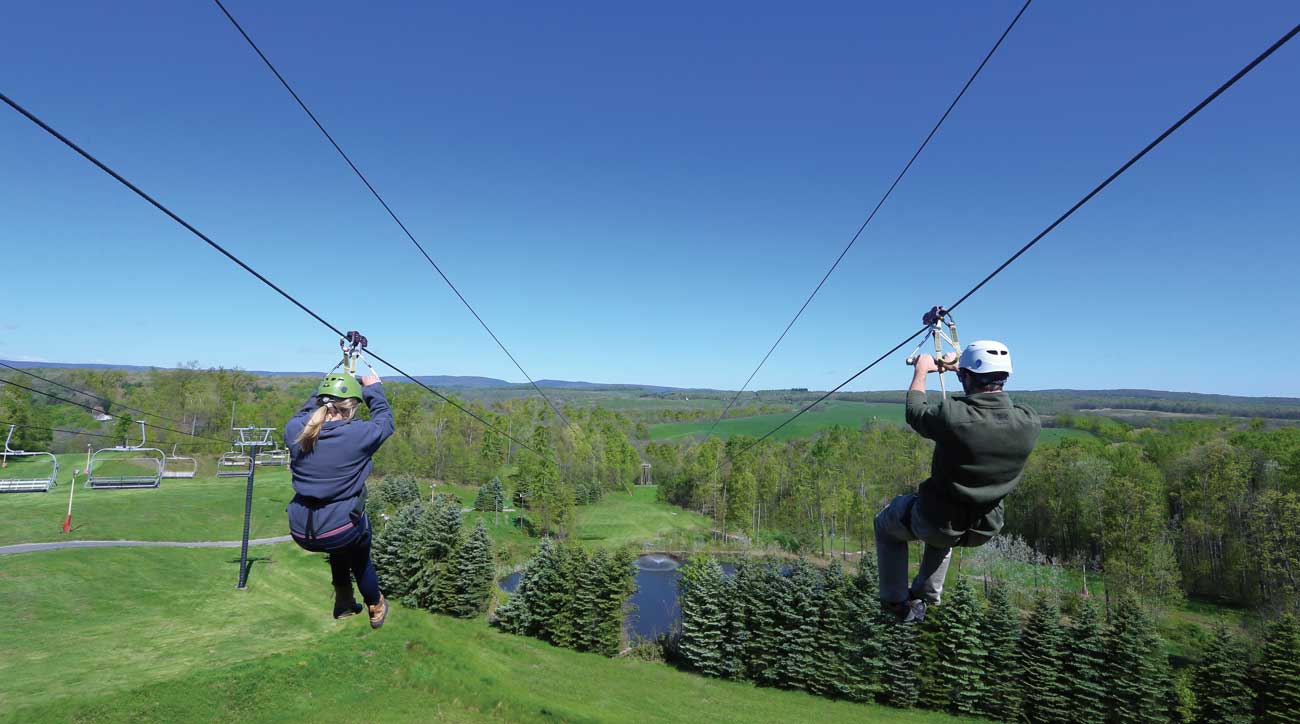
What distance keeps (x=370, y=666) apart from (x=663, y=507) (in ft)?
216

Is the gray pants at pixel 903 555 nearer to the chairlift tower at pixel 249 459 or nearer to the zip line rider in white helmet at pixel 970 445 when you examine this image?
the zip line rider in white helmet at pixel 970 445

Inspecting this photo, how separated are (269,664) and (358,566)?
118ft

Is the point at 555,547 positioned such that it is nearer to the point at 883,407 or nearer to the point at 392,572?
the point at 392,572

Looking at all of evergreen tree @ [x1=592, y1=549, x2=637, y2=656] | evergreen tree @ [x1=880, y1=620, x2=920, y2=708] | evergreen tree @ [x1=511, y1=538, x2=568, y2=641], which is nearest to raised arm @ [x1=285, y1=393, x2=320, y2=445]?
evergreen tree @ [x1=592, y1=549, x2=637, y2=656]

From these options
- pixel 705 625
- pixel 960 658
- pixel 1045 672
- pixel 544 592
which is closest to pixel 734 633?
pixel 705 625

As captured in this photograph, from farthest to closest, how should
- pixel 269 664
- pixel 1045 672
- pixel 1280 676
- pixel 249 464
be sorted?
1. pixel 1045 672
2. pixel 269 664
3. pixel 1280 676
4. pixel 249 464

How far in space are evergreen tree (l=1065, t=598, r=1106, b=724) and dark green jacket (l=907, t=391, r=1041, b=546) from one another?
44341 mm

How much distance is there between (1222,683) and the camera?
33094mm

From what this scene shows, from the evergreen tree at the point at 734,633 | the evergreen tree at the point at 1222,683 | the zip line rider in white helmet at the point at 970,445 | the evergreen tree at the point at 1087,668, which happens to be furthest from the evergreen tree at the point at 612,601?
the zip line rider in white helmet at the point at 970,445

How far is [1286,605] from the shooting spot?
45125 millimetres

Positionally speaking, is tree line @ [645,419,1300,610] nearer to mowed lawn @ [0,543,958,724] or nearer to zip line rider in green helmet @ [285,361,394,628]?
mowed lawn @ [0,543,958,724]

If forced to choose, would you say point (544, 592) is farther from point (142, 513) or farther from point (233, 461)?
point (142, 513)

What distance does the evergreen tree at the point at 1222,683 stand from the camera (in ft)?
107

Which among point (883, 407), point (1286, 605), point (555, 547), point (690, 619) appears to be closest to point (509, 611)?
point (555, 547)
